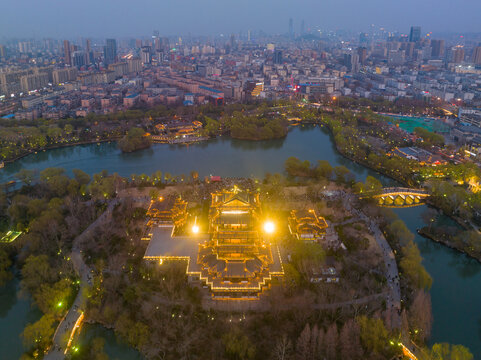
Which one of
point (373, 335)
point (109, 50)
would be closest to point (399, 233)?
point (373, 335)

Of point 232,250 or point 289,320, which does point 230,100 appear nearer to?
point 232,250

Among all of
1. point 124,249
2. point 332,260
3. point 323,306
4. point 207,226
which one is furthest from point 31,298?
point 332,260

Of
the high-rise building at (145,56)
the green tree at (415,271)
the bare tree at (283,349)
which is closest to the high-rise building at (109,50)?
the high-rise building at (145,56)

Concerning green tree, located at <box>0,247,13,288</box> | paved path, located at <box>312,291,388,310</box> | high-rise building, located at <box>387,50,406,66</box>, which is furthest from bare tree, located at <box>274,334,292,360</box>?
high-rise building, located at <box>387,50,406,66</box>

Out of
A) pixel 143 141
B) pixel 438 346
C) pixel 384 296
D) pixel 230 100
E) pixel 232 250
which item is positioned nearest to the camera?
pixel 438 346

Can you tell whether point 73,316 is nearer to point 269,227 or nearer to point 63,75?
point 269,227

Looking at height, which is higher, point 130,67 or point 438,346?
point 130,67
